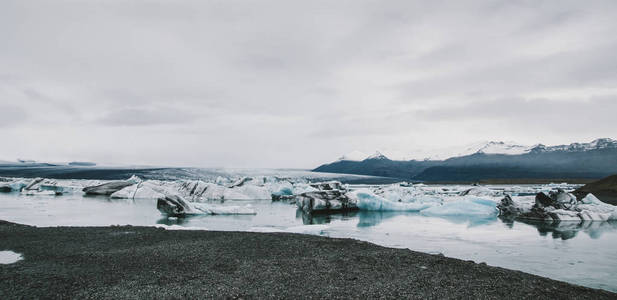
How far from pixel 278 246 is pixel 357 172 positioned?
17425 centimetres

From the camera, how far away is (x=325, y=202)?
61.7 feet

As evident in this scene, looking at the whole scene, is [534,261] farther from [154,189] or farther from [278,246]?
[154,189]

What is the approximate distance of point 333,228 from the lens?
12688 mm

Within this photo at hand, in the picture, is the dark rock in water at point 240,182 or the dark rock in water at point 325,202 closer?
the dark rock in water at point 325,202

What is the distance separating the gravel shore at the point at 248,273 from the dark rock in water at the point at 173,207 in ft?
26.1

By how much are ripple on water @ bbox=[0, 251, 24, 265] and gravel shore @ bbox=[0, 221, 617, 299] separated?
0.20 m

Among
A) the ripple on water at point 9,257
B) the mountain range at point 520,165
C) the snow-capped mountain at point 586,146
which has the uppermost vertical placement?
the snow-capped mountain at point 586,146

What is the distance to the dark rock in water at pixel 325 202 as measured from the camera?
18672 millimetres

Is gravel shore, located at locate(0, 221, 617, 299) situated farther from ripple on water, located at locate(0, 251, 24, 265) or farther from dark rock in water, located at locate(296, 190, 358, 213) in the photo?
dark rock in water, located at locate(296, 190, 358, 213)

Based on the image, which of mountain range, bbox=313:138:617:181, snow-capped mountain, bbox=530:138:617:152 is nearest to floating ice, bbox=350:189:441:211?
mountain range, bbox=313:138:617:181

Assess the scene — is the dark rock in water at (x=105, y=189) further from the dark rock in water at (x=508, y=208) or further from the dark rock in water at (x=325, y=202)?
the dark rock in water at (x=508, y=208)

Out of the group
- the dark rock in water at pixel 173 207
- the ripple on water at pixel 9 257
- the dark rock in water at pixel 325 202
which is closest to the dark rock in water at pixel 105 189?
the dark rock in water at pixel 173 207

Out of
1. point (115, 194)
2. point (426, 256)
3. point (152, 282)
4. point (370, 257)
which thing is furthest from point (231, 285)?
point (115, 194)

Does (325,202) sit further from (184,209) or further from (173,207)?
(173,207)
